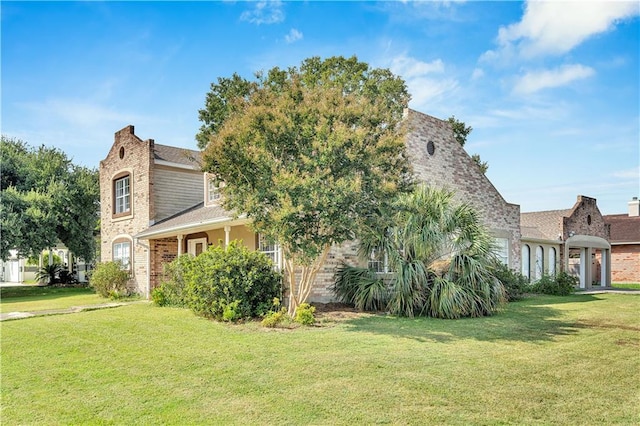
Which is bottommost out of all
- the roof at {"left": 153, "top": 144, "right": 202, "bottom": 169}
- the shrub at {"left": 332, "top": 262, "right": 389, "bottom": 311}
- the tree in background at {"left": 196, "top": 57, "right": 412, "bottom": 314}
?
the shrub at {"left": 332, "top": 262, "right": 389, "bottom": 311}

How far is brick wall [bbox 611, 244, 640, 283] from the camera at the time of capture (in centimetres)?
2819

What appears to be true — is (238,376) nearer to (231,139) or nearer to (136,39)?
(231,139)

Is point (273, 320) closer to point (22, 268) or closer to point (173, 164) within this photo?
point (173, 164)

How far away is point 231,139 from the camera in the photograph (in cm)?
1035

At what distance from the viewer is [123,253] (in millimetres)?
21469

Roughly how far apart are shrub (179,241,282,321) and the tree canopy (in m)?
14.4

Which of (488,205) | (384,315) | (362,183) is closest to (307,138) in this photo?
(362,183)

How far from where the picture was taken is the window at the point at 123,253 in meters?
20.8

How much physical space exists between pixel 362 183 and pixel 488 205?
1144 cm

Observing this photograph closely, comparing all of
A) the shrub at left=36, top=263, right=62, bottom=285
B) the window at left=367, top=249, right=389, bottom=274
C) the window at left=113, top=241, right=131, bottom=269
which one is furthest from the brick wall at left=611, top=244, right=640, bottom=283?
the shrub at left=36, top=263, right=62, bottom=285

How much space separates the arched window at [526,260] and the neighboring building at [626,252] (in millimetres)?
11053

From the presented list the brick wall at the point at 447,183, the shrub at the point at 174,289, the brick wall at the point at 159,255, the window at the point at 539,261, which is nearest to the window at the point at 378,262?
the brick wall at the point at 447,183

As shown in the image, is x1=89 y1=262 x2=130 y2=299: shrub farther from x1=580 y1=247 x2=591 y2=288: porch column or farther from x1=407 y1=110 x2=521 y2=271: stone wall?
x1=580 y1=247 x2=591 y2=288: porch column

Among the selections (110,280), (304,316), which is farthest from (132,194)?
(304,316)
